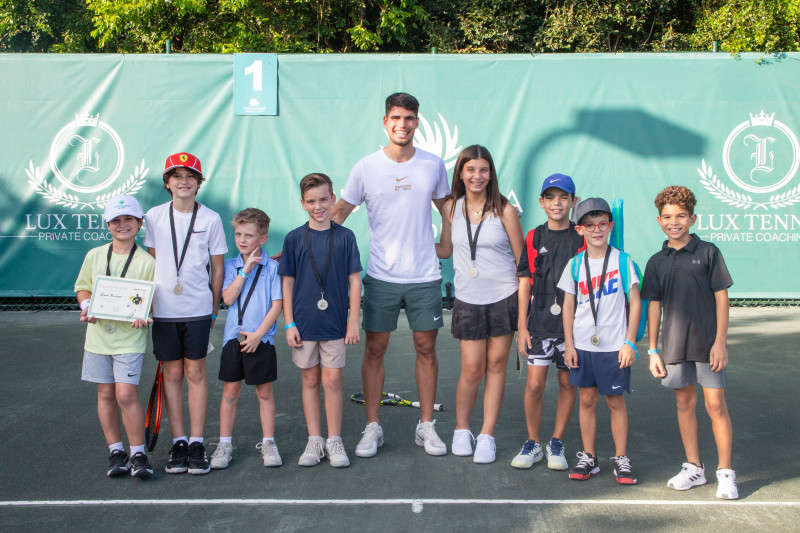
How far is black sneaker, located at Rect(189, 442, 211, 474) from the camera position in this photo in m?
3.91

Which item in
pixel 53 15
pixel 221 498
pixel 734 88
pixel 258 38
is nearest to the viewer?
pixel 221 498

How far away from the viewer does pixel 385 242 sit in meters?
4.29

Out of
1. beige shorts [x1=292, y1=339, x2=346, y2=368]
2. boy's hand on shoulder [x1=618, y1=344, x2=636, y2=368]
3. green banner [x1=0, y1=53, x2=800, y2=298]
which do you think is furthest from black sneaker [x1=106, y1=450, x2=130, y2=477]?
green banner [x1=0, y1=53, x2=800, y2=298]

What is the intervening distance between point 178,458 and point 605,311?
89.0 inches

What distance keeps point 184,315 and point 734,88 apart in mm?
6864

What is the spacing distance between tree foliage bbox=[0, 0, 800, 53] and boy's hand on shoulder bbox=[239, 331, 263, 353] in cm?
862

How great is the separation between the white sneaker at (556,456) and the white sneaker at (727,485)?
72cm

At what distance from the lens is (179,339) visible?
4.04 meters

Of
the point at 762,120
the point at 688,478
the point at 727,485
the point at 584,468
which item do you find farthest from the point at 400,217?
the point at 762,120

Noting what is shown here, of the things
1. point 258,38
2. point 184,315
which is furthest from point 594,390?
point 258,38

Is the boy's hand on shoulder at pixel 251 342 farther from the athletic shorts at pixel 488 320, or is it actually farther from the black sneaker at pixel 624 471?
the black sneaker at pixel 624 471

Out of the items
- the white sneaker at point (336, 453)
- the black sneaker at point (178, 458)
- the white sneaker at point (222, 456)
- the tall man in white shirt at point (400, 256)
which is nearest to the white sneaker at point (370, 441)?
the tall man in white shirt at point (400, 256)

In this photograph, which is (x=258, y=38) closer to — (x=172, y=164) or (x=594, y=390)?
(x=172, y=164)

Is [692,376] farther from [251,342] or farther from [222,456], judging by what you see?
[222,456]
